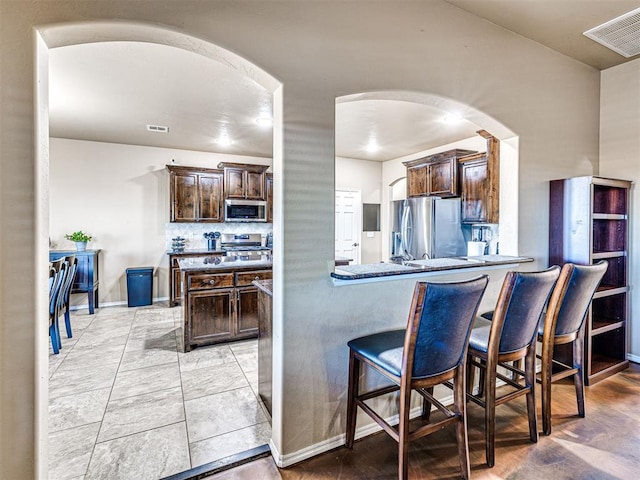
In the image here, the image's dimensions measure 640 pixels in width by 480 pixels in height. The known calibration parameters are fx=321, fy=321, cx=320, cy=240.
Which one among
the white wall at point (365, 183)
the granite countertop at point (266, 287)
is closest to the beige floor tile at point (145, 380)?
the granite countertop at point (266, 287)

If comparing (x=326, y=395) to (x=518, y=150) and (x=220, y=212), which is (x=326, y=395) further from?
(x=220, y=212)

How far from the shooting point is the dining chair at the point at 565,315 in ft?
6.67

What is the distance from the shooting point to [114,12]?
4.47 feet

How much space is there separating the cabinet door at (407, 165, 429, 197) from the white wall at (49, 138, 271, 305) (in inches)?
150

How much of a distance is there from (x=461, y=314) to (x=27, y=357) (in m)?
1.89

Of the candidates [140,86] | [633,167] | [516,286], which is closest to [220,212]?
[140,86]

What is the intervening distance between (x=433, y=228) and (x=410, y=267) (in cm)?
271

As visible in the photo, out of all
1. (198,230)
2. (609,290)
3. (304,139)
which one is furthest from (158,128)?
(609,290)

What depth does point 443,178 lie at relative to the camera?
4598 mm

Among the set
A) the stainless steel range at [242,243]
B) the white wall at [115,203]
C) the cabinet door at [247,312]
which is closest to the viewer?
the cabinet door at [247,312]

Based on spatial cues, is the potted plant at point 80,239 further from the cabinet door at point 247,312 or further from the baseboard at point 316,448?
the baseboard at point 316,448

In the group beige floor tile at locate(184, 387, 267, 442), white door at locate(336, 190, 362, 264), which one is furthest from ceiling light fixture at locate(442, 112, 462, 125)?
beige floor tile at locate(184, 387, 267, 442)

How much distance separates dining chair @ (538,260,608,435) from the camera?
2033 mm

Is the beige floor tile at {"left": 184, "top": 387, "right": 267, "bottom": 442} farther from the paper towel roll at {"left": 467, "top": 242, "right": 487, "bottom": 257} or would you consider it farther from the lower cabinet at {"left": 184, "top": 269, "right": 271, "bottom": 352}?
the paper towel roll at {"left": 467, "top": 242, "right": 487, "bottom": 257}
